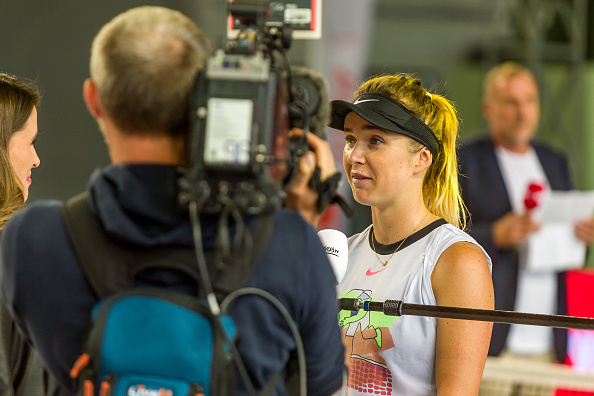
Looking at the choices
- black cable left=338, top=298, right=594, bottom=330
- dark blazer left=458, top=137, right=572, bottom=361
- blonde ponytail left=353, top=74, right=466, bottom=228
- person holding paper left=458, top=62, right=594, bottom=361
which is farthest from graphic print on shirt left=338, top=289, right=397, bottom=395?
person holding paper left=458, top=62, right=594, bottom=361

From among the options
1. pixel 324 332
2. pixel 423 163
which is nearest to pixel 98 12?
pixel 423 163

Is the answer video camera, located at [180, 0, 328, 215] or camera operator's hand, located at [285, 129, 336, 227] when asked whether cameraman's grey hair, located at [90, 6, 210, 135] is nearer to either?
video camera, located at [180, 0, 328, 215]

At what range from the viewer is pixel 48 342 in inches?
38.6

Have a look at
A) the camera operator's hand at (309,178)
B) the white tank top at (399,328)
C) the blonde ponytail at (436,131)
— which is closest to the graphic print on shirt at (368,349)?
the white tank top at (399,328)

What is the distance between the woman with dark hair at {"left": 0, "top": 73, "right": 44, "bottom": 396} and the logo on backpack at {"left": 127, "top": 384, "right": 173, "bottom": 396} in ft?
1.99

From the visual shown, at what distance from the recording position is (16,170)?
5.64ft

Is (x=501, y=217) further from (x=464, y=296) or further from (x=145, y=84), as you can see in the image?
(x=145, y=84)

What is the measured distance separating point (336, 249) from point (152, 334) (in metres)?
0.70

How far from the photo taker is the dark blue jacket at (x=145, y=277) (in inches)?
37.3

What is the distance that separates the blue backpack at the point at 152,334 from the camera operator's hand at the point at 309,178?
0.59 feet

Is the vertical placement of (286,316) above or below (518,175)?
above

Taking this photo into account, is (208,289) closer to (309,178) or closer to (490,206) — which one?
(309,178)

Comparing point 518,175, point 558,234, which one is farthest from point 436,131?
point 558,234

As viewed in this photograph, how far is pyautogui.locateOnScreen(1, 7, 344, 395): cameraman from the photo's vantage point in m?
0.94
